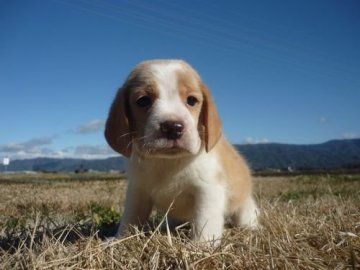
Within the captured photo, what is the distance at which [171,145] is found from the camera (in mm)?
4805

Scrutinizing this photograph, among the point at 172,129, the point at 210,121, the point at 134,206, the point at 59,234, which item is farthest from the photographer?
the point at 134,206

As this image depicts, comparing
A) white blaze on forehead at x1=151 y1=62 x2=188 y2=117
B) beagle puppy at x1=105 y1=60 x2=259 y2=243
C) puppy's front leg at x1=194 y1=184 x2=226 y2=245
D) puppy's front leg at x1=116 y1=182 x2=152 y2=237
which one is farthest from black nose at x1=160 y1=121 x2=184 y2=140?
puppy's front leg at x1=116 y1=182 x2=152 y2=237

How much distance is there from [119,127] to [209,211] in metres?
1.35

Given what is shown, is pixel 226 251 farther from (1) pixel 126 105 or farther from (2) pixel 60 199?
(2) pixel 60 199

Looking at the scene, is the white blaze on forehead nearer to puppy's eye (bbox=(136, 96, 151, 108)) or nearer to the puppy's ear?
puppy's eye (bbox=(136, 96, 151, 108))

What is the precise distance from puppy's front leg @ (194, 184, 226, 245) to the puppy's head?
1.60 feet

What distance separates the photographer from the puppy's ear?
5.29 meters

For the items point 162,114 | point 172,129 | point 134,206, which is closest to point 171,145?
point 172,129

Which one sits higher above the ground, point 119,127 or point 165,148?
point 119,127

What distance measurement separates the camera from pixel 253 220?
6172 millimetres

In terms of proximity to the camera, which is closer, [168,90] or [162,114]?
[162,114]

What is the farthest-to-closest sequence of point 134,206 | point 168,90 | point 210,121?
point 134,206
point 210,121
point 168,90

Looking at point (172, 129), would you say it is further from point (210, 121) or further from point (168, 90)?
point (210, 121)

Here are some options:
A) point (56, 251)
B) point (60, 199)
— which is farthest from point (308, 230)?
point (60, 199)
